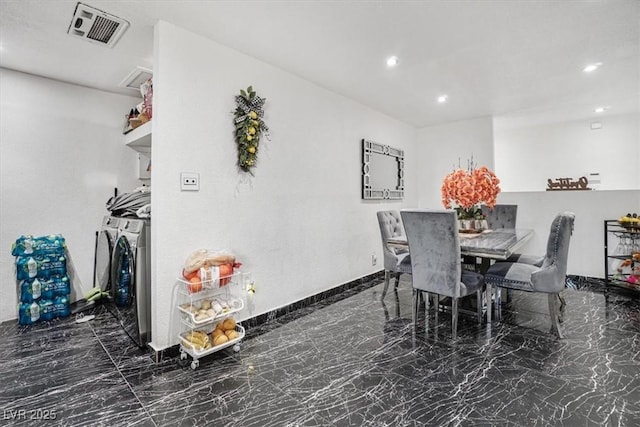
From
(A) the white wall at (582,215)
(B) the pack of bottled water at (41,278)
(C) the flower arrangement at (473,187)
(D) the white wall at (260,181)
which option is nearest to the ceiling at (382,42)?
(D) the white wall at (260,181)

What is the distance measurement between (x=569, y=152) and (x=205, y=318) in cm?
648

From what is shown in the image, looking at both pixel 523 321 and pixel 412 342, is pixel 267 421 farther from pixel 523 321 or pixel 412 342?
pixel 523 321

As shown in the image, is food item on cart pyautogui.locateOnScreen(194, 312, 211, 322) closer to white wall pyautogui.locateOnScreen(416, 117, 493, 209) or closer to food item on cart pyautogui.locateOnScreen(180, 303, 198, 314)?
food item on cart pyautogui.locateOnScreen(180, 303, 198, 314)

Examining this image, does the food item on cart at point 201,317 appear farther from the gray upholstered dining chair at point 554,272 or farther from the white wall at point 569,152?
the white wall at point 569,152

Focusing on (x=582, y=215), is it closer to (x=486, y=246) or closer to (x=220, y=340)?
(x=486, y=246)

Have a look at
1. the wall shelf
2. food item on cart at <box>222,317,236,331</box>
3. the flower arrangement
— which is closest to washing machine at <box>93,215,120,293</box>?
the wall shelf

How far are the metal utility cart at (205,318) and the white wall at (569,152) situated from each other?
17.3 ft

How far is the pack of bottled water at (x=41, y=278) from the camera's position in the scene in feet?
9.15

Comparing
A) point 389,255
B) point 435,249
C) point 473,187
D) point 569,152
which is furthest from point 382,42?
point 569,152

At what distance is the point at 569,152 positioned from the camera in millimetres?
5332

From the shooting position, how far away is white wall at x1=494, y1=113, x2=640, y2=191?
4.86 metres

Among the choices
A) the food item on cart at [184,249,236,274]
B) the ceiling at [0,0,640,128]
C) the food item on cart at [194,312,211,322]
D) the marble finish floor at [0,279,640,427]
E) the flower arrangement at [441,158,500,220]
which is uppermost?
the ceiling at [0,0,640,128]

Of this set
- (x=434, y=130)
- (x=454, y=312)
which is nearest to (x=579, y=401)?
(x=454, y=312)

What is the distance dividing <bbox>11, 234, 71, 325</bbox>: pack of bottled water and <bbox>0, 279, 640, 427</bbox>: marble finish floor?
209 millimetres
